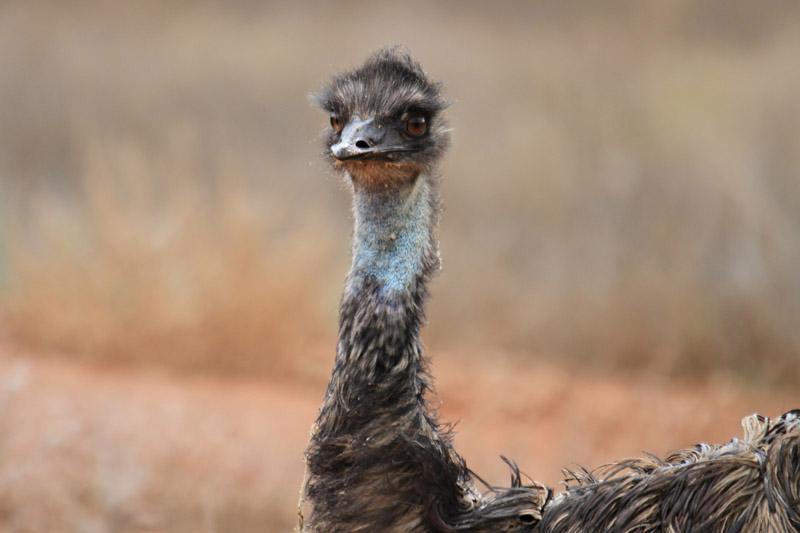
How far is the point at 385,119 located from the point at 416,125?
0.30 feet

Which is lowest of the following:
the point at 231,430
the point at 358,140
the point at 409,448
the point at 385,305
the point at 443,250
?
the point at 409,448

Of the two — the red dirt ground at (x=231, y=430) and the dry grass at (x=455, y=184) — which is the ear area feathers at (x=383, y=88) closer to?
the red dirt ground at (x=231, y=430)

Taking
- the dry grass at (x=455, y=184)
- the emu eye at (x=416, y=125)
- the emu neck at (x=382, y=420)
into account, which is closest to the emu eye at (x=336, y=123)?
the emu eye at (x=416, y=125)

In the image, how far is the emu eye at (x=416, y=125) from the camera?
2.52 meters

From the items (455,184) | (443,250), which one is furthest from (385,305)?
(455,184)

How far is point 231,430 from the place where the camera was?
18.3 feet

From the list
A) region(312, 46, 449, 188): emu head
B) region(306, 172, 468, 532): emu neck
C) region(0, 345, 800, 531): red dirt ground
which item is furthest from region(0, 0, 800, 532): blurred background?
region(312, 46, 449, 188): emu head

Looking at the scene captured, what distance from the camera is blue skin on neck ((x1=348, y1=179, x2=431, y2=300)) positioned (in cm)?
235

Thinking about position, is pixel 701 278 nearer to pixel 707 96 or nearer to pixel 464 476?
pixel 707 96

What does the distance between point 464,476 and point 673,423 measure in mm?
4013

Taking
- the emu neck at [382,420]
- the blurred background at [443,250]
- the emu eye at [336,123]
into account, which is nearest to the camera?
the emu neck at [382,420]

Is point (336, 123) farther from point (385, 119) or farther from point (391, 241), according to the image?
point (391, 241)

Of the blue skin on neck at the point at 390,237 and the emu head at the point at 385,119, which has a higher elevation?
the emu head at the point at 385,119

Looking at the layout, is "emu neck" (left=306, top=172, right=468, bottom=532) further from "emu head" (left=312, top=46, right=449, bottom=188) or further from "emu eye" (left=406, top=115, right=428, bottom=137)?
"emu eye" (left=406, top=115, right=428, bottom=137)
